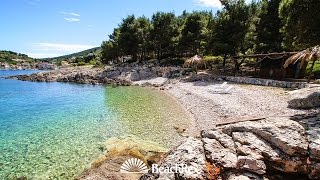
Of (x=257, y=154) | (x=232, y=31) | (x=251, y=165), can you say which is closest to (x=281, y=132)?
(x=257, y=154)

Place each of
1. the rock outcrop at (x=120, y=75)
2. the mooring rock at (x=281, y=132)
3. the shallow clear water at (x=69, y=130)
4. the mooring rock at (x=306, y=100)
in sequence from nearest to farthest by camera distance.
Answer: the mooring rock at (x=281, y=132)
the shallow clear water at (x=69, y=130)
the mooring rock at (x=306, y=100)
the rock outcrop at (x=120, y=75)

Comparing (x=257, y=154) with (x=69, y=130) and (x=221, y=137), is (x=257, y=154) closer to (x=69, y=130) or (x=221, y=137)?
(x=221, y=137)

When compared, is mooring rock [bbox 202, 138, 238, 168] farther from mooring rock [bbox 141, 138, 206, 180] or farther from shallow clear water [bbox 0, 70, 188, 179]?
shallow clear water [bbox 0, 70, 188, 179]

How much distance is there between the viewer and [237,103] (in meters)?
Result: 20.7

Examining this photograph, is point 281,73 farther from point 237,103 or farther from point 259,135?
point 259,135

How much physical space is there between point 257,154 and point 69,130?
13.9m

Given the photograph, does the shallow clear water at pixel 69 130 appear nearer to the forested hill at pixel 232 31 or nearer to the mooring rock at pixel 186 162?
the mooring rock at pixel 186 162

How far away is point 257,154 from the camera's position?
7148 millimetres

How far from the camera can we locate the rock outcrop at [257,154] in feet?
22.3

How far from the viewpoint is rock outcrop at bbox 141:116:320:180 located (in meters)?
6.80

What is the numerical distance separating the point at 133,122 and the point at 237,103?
8527mm

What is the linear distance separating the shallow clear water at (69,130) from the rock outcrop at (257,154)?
624 cm

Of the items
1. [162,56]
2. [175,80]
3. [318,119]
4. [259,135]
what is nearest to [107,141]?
[259,135]

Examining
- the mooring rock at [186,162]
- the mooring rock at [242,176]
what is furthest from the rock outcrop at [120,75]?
the mooring rock at [242,176]
